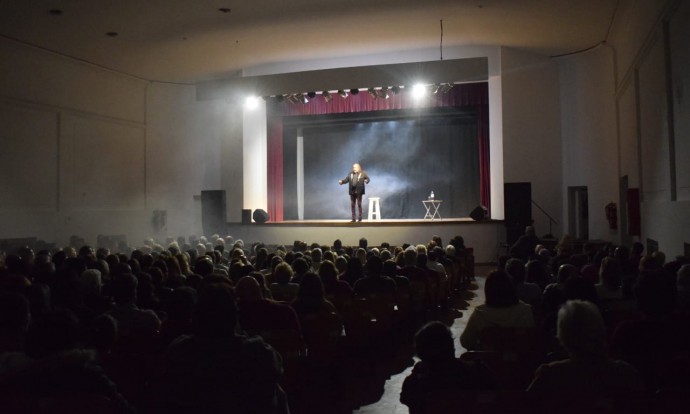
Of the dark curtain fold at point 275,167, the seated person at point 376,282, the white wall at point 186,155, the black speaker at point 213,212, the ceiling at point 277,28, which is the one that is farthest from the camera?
the dark curtain fold at point 275,167

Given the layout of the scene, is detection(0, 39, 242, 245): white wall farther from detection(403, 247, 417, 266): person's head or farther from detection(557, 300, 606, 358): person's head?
detection(557, 300, 606, 358): person's head

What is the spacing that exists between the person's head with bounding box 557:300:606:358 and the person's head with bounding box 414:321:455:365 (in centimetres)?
45

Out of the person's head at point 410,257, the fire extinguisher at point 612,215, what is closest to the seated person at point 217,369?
the person's head at point 410,257

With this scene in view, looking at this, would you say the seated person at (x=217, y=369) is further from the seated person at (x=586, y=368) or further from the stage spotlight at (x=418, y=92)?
the stage spotlight at (x=418, y=92)

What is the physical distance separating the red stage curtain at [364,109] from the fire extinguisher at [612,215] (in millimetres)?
3574

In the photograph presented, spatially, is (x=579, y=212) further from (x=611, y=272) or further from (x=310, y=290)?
(x=310, y=290)

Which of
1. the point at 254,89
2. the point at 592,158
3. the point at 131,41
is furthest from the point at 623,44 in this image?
the point at 131,41

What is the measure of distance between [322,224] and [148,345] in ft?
35.7

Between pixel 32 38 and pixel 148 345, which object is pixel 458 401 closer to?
pixel 148 345

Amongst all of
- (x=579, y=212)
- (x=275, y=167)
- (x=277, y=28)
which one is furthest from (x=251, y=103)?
(x=579, y=212)

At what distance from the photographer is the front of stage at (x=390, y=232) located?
12773 millimetres

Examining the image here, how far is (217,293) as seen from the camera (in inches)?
80.8

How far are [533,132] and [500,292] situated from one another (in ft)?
35.6

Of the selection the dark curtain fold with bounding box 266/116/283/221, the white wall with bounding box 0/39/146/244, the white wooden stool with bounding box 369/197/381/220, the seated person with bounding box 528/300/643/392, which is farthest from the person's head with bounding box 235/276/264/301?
the dark curtain fold with bounding box 266/116/283/221
